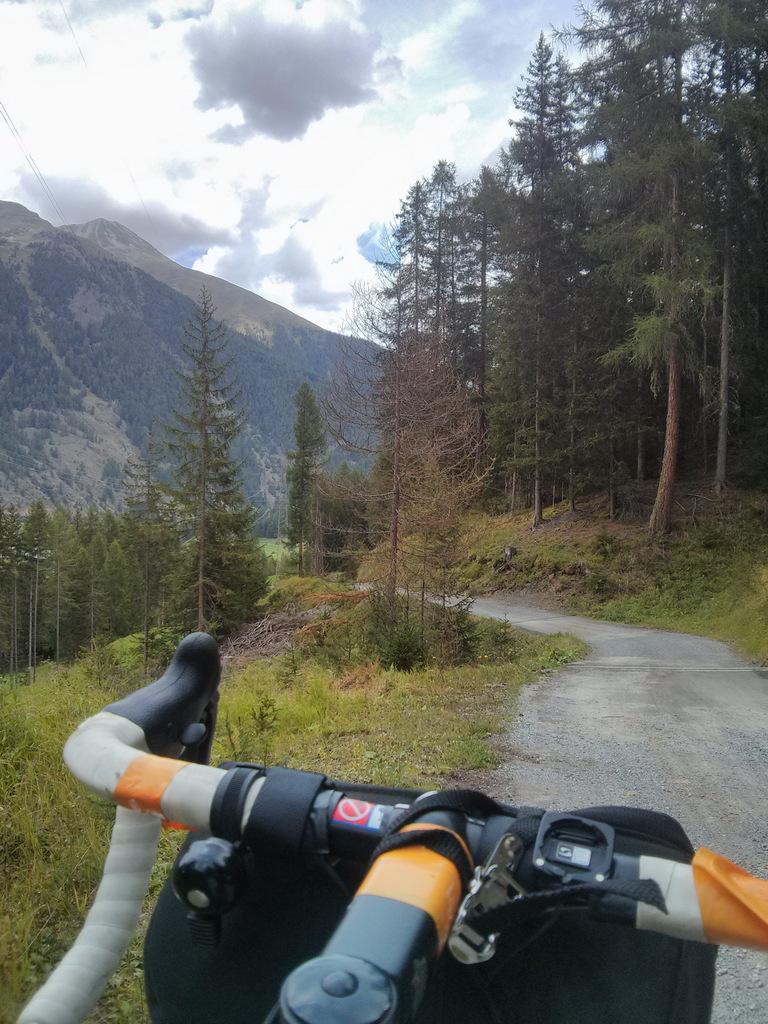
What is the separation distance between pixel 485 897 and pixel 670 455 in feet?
65.9

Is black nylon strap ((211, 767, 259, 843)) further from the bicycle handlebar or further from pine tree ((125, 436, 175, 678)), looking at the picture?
pine tree ((125, 436, 175, 678))

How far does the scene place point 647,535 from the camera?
1998 cm

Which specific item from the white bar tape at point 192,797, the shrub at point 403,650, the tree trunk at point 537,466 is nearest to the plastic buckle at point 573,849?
the white bar tape at point 192,797

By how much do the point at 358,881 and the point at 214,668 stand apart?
552mm

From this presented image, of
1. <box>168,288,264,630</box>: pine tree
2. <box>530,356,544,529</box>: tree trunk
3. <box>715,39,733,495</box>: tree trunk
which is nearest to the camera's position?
<box>715,39,733,495</box>: tree trunk

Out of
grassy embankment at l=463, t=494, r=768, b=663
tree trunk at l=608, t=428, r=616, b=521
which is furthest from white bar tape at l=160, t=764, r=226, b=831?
tree trunk at l=608, t=428, r=616, b=521

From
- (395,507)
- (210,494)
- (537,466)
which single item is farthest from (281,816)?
(210,494)

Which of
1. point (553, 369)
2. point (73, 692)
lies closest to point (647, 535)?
point (553, 369)

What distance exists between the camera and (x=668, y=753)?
18.7 feet

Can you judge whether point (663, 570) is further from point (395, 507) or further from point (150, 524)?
point (150, 524)

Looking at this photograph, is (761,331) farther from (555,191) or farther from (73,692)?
(73,692)

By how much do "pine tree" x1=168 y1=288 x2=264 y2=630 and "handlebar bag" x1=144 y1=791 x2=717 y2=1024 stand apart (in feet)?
80.2

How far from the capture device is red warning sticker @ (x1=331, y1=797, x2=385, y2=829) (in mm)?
958

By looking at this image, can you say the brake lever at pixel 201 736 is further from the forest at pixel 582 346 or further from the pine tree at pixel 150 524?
the pine tree at pixel 150 524
